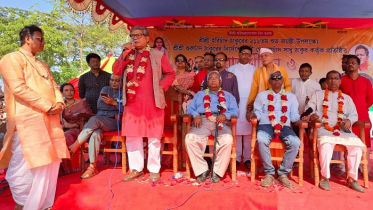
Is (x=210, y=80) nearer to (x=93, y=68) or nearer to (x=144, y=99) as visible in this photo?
(x=144, y=99)

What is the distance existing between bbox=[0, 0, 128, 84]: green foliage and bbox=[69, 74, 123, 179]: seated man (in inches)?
419

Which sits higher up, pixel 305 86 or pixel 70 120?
pixel 305 86

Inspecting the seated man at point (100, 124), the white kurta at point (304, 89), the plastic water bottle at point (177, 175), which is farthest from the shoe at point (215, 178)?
the white kurta at point (304, 89)

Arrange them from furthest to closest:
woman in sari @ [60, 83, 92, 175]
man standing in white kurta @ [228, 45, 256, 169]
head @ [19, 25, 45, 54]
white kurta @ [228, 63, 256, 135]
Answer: white kurta @ [228, 63, 256, 135] → man standing in white kurta @ [228, 45, 256, 169] → woman in sari @ [60, 83, 92, 175] → head @ [19, 25, 45, 54]

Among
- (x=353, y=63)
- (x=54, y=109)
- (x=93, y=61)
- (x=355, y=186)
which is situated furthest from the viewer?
(x=93, y=61)

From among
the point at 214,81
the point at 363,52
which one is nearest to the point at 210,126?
the point at 214,81

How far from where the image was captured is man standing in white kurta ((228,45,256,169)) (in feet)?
14.0

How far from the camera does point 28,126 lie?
275cm

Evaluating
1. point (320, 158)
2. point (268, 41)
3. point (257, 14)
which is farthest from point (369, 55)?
point (320, 158)

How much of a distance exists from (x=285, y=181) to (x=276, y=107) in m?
0.93

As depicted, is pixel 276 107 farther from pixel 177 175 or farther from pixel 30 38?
pixel 30 38

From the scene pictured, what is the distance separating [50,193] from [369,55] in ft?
22.7

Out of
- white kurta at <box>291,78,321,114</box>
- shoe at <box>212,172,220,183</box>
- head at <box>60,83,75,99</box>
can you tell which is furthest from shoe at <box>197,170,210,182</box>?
head at <box>60,83,75,99</box>

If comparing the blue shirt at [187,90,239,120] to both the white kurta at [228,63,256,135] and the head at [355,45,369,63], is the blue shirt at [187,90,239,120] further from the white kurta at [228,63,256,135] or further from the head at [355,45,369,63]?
the head at [355,45,369,63]
